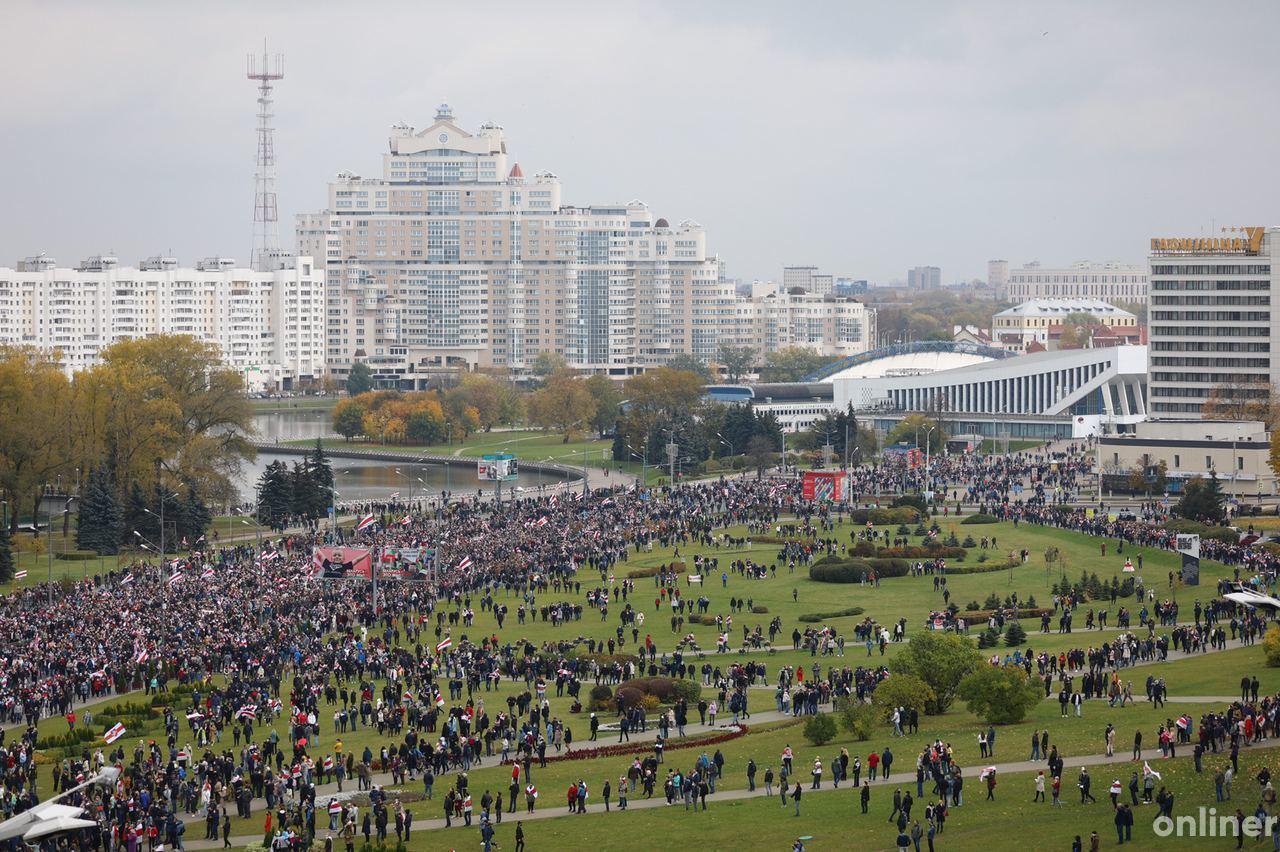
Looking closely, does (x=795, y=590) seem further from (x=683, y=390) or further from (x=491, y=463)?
(x=683, y=390)

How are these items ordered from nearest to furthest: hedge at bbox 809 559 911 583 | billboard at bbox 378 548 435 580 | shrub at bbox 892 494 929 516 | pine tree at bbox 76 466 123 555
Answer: hedge at bbox 809 559 911 583, billboard at bbox 378 548 435 580, pine tree at bbox 76 466 123 555, shrub at bbox 892 494 929 516

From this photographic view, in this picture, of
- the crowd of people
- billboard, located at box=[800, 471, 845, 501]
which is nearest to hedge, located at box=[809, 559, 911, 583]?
the crowd of people

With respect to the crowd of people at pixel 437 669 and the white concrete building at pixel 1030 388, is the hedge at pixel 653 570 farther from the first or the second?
the white concrete building at pixel 1030 388

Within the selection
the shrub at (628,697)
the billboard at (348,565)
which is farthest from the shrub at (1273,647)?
the billboard at (348,565)

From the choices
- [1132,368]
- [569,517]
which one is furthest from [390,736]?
[1132,368]

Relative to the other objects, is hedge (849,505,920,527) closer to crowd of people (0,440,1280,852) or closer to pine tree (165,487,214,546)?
crowd of people (0,440,1280,852)

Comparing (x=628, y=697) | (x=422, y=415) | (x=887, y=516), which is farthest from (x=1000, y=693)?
(x=422, y=415)

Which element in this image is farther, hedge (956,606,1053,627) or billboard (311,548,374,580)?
billboard (311,548,374,580)
